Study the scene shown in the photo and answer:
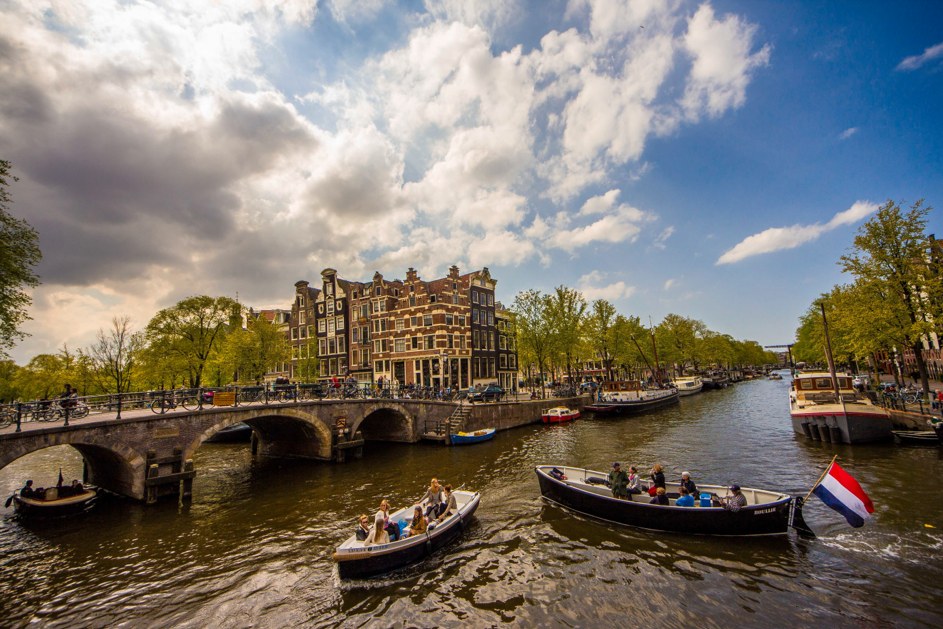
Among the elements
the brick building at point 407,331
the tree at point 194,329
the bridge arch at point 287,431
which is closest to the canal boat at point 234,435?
the tree at point 194,329

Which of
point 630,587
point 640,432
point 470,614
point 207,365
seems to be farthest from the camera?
point 207,365

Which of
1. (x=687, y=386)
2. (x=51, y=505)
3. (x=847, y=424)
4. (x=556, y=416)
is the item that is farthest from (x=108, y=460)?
(x=687, y=386)

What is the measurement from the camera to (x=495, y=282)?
59.9m

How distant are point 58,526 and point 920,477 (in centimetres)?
3768

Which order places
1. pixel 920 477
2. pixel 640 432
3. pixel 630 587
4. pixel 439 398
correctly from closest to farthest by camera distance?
pixel 630 587 < pixel 920 477 < pixel 640 432 < pixel 439 398

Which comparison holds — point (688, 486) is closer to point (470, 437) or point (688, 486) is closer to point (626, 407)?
point (470, 437)

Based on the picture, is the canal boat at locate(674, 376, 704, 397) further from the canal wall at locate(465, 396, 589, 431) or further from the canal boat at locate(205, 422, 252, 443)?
the canal boat at locate(205, 422, 252, 443)

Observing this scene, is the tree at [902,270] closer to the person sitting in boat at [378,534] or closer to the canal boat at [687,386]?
the person sitting in boat at [378,534]

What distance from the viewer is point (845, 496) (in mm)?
11695

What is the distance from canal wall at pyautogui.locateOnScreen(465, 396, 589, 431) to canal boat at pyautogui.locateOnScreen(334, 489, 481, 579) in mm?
22631

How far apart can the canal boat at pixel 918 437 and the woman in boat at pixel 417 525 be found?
96.0 feet

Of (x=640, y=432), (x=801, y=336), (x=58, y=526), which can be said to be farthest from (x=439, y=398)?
(x=801, y=336)

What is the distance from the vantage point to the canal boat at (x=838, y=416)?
989 inches

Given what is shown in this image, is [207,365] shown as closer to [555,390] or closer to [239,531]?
[239,531]
